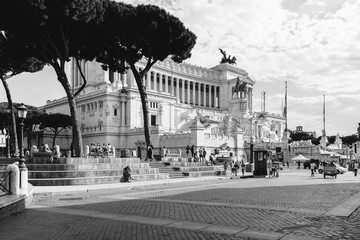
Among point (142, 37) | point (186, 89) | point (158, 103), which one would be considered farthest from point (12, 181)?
point (186, 89)

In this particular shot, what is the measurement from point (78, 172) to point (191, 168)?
12.4m

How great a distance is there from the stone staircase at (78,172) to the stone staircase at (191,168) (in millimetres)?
5222

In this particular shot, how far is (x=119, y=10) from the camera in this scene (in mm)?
33062

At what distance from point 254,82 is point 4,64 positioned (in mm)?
87201

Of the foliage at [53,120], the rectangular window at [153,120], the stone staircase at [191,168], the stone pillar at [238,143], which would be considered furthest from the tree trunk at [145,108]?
the foliage at [53,120]

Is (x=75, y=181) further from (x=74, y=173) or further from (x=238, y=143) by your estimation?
(x=238, y=143)

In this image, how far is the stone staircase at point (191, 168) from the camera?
105 feet

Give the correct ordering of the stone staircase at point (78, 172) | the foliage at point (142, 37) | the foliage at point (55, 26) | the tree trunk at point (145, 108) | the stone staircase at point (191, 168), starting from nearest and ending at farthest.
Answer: the stone staircase at point (78, 172) → the foliage at point (55, 26) → the stone staircase at point (191, 168) → the foliage at point (142, 37) → the tree trunk at point (145, 108)

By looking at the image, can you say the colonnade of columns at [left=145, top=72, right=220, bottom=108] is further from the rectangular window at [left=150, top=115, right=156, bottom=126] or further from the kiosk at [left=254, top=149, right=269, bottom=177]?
the kiosk at [left=254, top=149, right=269, bottom=177]

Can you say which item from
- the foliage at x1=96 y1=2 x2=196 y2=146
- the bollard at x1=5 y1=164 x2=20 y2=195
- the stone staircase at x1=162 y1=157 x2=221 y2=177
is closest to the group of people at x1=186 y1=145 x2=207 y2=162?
the stone staircase at x1=162 y1=157 x2=221 y2=177

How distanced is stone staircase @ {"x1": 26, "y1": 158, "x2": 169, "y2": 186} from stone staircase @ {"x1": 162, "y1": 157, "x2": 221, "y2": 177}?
17.1ft

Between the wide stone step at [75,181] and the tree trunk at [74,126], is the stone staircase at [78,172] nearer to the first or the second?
the wide stone step at [75,181]

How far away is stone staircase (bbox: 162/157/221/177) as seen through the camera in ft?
105

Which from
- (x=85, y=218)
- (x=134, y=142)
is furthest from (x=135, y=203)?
(x=134, y=142)
